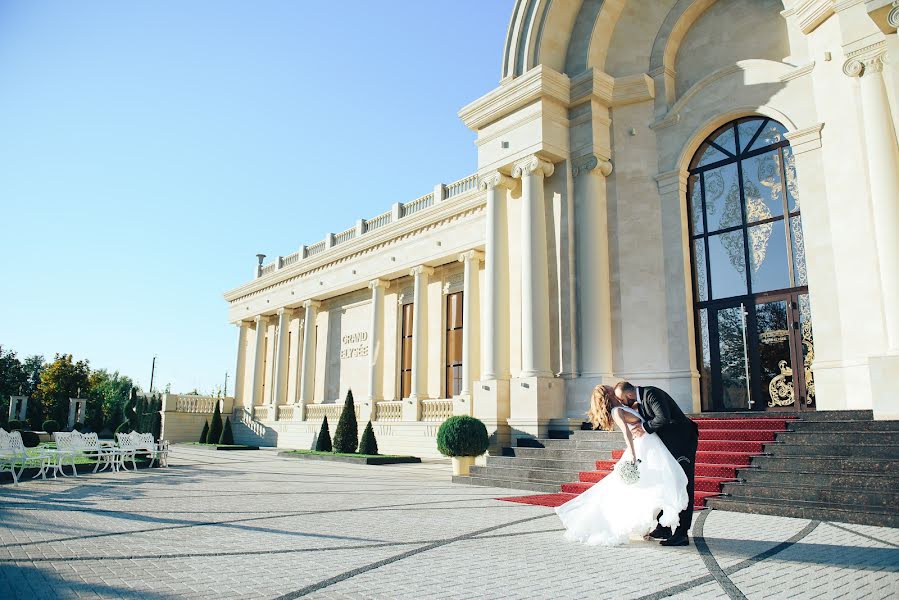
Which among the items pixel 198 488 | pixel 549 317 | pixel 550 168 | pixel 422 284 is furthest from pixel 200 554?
pixel 422 284

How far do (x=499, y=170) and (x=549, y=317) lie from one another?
4.00 metres

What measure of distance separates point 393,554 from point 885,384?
24.5 ft

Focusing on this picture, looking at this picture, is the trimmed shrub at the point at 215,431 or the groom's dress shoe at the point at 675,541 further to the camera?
the trimmed shrub at the point at 215,431

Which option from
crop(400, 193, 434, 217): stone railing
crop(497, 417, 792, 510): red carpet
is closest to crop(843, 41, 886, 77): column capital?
crop(497, 417, 792, 510): red carpet

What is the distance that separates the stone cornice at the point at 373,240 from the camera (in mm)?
22878

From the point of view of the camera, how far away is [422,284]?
24734 millimetres

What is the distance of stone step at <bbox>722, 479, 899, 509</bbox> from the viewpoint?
24.5 feet

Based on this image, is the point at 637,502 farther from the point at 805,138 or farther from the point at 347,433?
the point at 347,433

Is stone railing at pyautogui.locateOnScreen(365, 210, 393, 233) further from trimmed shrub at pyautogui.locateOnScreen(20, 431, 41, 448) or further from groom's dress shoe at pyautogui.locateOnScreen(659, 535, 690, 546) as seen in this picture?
groom's dress shoe at pyautogui.locateOnScreen(659, 535, 690, 546)

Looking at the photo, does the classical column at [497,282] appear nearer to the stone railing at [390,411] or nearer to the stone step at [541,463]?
the stone step at [541,463]

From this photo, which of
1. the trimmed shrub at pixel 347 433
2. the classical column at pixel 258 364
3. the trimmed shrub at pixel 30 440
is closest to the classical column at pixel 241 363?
the classical column at pixel 258 364

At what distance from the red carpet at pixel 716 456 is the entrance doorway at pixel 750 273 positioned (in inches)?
84.1

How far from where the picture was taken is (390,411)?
2514 cm

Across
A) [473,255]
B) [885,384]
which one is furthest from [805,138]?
[473,255]
